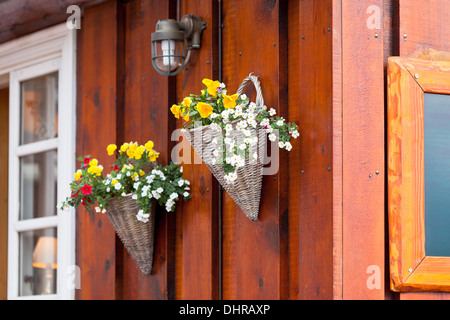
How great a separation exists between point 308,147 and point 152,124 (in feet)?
3.18

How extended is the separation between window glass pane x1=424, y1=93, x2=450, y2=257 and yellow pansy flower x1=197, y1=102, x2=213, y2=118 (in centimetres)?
84

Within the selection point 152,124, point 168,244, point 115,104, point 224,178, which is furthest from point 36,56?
point 224,178

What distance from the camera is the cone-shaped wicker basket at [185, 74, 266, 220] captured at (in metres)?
3.24

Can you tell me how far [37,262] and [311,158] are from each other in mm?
2082

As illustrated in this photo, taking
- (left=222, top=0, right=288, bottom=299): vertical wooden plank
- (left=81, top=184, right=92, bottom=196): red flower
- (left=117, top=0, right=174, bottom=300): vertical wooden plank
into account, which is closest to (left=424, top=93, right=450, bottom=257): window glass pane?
(left=222, top=0, right=288, bottom=299): vertical wooden plank

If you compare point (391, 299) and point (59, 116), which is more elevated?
point (59, 116)

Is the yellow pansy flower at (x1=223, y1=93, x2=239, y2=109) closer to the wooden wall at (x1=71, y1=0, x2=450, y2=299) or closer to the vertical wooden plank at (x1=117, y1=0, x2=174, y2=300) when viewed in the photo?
the wooden wall at (x1=71, y1=0, x2=450, y2=299)

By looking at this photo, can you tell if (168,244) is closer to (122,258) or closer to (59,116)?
(122,258)

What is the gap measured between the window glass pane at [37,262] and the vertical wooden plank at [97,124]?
0.38 meters

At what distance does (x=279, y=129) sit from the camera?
10.6ft

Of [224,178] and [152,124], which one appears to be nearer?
[224,178]

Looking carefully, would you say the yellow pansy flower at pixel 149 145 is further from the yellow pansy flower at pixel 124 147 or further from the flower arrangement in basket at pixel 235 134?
the flower arrangement in basket at pixel 235 134

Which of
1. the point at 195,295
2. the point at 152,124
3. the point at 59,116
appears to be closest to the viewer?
the point at 195,295

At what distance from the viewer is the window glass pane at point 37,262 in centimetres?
459
